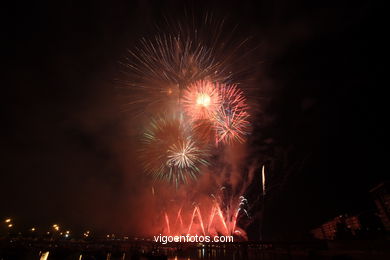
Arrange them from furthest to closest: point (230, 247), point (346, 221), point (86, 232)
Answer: point (86, 232) < point (230, 247) < point (346, 221)

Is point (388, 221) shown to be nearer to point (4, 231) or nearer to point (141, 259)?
point (141, 259)

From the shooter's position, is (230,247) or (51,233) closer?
(230,247)

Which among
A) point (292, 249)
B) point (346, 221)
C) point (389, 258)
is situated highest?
point (346, 221)

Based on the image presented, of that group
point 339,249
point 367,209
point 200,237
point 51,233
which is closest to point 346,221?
point 367,209

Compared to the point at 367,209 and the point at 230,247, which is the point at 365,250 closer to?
the point at 367,209

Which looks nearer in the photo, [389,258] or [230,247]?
[389,258]

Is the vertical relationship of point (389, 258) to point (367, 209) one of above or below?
below

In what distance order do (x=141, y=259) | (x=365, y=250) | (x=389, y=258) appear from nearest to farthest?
1. (x=389, y=258)
2. (x=365, y=250)
3. (x=141, y=259)

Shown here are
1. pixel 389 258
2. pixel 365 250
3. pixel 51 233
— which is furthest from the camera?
pixel 51 233

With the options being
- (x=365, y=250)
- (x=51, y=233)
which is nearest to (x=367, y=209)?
(x=365, y=250)
